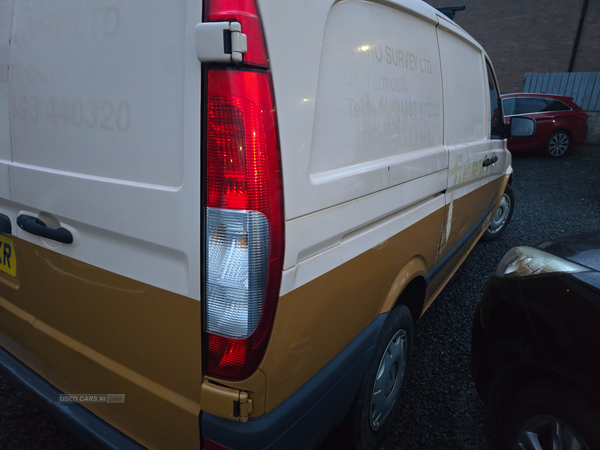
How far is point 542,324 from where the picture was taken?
1.47 metres

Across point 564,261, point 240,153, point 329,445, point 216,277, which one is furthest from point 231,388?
point 564,261

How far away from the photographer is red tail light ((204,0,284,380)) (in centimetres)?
89

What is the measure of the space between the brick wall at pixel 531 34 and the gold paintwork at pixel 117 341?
1633 centimetres

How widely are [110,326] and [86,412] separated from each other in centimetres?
40

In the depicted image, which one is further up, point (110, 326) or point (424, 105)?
point (424, 105)

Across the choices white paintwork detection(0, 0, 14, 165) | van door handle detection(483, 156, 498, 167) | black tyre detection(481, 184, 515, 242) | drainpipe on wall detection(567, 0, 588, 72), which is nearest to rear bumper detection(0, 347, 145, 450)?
white paintwork detection(0, 0, 14, 165)

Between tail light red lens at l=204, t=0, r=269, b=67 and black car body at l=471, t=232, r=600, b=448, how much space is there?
1383 millimetres

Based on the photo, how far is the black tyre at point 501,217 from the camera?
4.58 m

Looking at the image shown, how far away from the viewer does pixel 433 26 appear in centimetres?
193

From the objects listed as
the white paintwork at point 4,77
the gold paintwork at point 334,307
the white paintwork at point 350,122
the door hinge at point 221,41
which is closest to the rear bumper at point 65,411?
the gold paintwork at point 334,307

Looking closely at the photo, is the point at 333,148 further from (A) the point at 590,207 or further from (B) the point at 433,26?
(A) the point at 590,207

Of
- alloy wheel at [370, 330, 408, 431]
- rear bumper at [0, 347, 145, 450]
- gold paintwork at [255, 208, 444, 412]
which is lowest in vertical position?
alloy wheel at [370, 330, 408, 431]

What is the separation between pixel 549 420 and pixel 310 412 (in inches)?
35.5

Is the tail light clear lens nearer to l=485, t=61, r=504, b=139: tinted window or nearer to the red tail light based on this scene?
the red tail light
